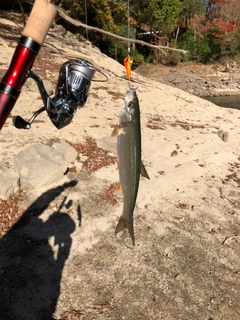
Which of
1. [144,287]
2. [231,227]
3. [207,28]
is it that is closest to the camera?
[144,287]

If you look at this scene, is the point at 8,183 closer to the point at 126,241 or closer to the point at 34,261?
the point at 34,261

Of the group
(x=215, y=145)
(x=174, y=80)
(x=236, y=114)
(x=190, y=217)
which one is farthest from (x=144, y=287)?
(x=174, y=80)

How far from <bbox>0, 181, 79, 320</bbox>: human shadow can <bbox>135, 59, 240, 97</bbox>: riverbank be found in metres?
24.6

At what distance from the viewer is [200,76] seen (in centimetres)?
3362

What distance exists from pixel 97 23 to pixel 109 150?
18888 millimetres

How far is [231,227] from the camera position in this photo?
20.6 feet

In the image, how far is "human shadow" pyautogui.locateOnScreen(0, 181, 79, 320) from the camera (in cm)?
420

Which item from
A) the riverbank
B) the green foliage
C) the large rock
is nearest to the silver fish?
the large rock

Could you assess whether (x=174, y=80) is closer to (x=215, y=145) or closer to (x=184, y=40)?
(x=184, y=40)

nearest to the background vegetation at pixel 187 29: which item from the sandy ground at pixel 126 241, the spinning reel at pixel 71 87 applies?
the sandy ground at pixel 126 241

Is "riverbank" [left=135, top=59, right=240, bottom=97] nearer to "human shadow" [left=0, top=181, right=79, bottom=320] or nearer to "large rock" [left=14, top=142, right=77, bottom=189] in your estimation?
"large rock" [left=14, top=142, right=77, bottom=189]

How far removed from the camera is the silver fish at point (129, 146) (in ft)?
7.72

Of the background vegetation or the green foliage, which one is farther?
the green foliage

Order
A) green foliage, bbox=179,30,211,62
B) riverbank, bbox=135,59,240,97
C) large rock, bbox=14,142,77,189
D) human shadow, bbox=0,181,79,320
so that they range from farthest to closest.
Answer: green foliage, bbox=179,30,211,62, riverbank, bbox=135,59,240,97, large rock, bbox=14,142,77,189, human shadow, bbox=0,181,79,320
